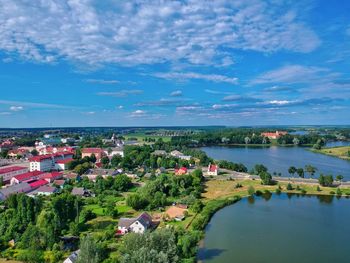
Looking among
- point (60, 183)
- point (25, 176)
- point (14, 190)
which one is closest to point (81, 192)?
point (60, 183)

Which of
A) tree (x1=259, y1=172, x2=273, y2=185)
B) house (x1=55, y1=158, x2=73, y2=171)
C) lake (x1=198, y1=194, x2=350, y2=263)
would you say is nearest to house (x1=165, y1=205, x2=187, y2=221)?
lake (x1=198, y1=194, x2=350, y2=263)

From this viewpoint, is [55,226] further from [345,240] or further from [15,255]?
[345,240]

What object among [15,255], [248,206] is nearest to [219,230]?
[248,206]

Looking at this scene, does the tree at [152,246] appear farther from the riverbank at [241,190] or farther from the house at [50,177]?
the house at [50,177]

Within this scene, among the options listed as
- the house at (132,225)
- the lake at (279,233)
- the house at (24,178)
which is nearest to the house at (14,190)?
the house at (24,178)

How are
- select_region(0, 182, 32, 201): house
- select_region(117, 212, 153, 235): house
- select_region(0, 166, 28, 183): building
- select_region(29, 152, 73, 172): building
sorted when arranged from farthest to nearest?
1. select_region(29, 152, 73, 172): building
2. select_region(0, 166, 28, 183): building
3. select_region(0, 182, 32, 201): house
4. select_region(117, 212, 153, 235): house

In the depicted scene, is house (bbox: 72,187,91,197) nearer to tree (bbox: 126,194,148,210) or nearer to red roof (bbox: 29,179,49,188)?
red roof (bbox: 29,179,49,188)
